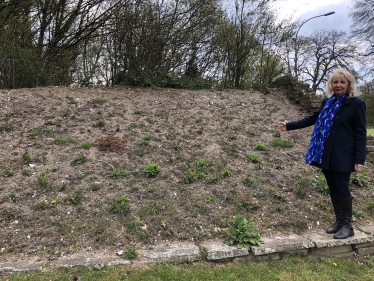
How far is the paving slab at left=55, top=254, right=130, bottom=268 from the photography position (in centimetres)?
263

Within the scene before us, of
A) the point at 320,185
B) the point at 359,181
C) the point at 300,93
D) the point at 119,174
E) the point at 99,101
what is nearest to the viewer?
the point at 119,174

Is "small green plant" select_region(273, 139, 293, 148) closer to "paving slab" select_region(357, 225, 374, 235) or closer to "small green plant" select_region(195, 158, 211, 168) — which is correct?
"small green plant" select_region(195, 158, 211, 168)

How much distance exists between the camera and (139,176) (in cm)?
411

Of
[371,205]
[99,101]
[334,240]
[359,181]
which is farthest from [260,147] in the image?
[99,101]

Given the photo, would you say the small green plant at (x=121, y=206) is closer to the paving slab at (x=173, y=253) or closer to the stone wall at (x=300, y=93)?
the paving slab at (x=173, y=253)

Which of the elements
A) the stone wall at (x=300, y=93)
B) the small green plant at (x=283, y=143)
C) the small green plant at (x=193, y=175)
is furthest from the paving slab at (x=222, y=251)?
the stone wall at (x=300, y=93)

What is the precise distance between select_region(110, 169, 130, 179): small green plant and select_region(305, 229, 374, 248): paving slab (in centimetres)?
244

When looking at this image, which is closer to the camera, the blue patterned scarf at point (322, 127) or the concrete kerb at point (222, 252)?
the concrete kerb at point (222, 252)

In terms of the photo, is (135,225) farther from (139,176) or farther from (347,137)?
(347,137)

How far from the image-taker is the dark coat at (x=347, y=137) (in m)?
2.88

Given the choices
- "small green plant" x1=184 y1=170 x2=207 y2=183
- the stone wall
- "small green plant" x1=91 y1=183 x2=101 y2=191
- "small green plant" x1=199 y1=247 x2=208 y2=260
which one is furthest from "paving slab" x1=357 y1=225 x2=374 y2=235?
the stone wall

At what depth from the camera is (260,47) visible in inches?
387

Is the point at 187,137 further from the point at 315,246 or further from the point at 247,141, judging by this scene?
the point at 315,246

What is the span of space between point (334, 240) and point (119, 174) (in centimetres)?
277
